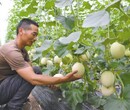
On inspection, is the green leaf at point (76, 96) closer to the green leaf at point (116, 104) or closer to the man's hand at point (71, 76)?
the man's hand at point (71, 76)

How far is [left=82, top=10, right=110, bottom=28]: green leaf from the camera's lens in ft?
2.84

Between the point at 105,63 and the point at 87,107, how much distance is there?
56cm

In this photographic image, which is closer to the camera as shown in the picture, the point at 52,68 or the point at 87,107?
the point at 87,107

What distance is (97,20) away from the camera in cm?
88

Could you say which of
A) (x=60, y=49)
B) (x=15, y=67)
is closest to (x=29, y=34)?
(x=15, y=67)

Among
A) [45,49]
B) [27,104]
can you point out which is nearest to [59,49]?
[45,49]

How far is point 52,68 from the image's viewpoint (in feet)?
6.43

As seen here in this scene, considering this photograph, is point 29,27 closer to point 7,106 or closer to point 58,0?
point 7,106

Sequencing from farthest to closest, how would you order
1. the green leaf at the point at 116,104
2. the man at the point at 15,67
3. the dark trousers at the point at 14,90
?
1. the dark trousers at the point at 14,90
2. the man at the point at 15,67
3. the green leaf at the point at 116,104

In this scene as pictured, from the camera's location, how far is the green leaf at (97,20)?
866 millimetres

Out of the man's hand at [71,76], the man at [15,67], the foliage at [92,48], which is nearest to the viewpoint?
the foliage at [92,48]

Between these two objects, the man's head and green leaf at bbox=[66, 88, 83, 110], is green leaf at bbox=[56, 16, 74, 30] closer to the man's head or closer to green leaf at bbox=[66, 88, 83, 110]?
green leaf at bbox=[66, 88, 83, 110]

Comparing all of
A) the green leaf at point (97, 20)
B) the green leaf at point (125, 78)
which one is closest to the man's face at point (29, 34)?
the green leaf at point (125, 78)

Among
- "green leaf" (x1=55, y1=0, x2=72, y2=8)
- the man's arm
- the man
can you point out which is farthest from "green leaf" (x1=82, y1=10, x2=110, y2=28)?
the man
